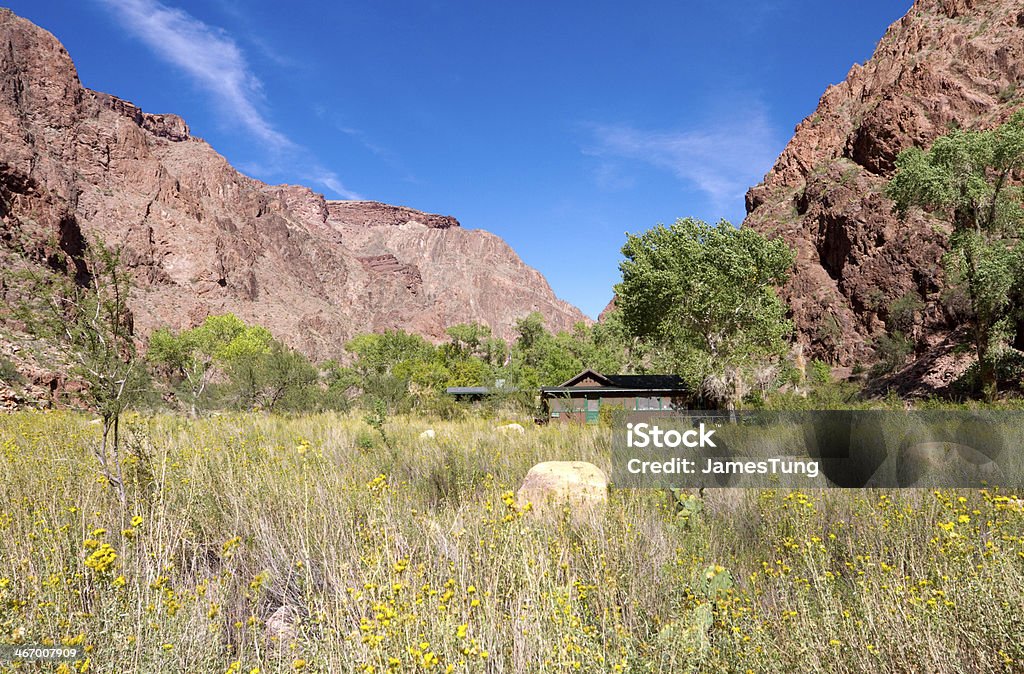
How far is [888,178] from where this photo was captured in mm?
62844

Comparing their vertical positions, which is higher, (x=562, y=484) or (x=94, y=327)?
(x=94, y=327)

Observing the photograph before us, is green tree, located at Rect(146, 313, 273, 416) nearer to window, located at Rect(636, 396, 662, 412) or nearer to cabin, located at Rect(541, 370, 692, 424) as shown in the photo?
cabin, located at Rect(541, 370, 692, 424)

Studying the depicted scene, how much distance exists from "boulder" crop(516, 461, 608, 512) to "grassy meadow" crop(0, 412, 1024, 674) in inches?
14.2

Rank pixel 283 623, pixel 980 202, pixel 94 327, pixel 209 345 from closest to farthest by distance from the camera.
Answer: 1. pixel 283 623
2. pixel 94 327
3. pixel 980 202
4. pixel 209 345

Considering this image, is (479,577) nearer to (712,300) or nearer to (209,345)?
(712,300)

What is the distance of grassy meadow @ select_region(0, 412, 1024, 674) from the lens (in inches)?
93.1

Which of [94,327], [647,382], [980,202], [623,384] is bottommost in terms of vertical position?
[623,384]

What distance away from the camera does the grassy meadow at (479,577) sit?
2.37m

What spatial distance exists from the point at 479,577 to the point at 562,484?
240 centimetres

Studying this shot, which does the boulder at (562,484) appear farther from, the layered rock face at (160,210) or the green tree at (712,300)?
the layered rock face at (160,210)

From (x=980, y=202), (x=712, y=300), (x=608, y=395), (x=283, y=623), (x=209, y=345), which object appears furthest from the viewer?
(x=209, y=345)

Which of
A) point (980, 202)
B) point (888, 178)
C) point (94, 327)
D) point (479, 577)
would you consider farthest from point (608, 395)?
A: point (888, 178)

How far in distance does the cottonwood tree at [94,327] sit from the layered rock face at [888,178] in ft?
209

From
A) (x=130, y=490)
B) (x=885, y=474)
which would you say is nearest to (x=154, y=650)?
(x=130, y=490)
